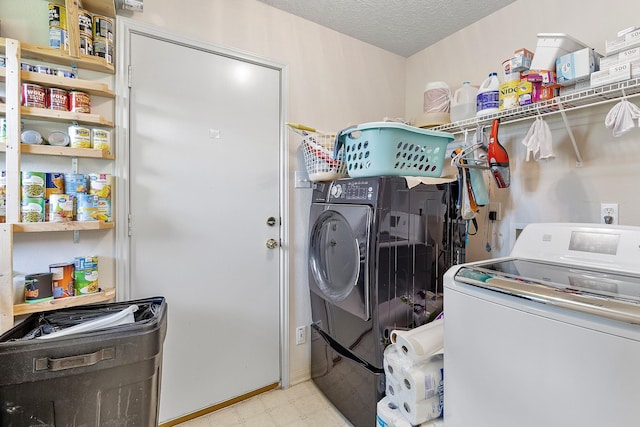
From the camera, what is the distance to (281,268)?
2078 mm

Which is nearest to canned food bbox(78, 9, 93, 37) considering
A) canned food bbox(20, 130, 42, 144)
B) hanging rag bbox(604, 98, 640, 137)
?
canned food bbox(20, 130, 42, 144)

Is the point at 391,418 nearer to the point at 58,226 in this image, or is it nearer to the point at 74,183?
the point at 58,226

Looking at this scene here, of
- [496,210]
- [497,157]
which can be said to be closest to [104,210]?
[497,157]

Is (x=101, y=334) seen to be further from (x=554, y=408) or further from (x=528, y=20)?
(x=528, y=20)

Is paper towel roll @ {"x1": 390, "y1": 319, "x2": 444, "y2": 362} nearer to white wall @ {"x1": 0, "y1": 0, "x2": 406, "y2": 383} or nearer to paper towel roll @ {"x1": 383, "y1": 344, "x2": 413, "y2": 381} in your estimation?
paper towel roll @ {"x1": 383, "y1": 344, "x2": 413, "y2": 381}

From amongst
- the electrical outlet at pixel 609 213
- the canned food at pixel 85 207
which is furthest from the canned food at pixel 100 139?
the electrical outlet at pixel 609 213

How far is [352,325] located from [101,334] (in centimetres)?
116

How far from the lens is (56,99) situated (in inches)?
54.2

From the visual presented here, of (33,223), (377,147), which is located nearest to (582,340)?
(377,147)

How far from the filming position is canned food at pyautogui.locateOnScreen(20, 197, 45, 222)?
1299mm

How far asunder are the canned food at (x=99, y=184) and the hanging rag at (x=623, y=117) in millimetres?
2364

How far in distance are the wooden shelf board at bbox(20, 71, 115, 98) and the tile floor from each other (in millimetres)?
1915

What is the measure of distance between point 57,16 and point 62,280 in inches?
48.9

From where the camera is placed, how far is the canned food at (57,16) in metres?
1.36
